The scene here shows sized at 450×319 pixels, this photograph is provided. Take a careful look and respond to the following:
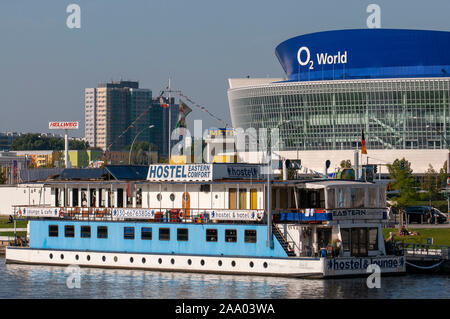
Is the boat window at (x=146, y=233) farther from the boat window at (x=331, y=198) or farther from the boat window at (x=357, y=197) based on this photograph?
the boat window at (x=357, y=197)

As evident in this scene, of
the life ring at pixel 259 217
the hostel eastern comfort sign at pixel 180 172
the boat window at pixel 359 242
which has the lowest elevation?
the boat window at pixel 359 242

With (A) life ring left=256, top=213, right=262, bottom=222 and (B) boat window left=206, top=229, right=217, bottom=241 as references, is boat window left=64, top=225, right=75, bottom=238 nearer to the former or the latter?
(B) boat window left=206, top=229, right=217, bottom=241

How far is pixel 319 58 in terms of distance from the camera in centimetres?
18500

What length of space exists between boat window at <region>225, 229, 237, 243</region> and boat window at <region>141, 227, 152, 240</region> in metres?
5.42

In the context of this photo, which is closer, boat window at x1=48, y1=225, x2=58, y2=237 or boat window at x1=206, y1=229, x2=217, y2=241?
boat window at x1=206, y1=229, x2=217, y2=241

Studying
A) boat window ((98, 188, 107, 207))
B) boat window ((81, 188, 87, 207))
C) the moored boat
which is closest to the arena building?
boat window ((81, 188, 87, 207))

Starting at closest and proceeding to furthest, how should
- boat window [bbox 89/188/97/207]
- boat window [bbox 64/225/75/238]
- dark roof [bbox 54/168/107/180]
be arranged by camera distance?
boat window [bbox 64/225/75/238] → boat window [bbox 89/188/97/207] → dark roof [bbox 54/168/107/180]

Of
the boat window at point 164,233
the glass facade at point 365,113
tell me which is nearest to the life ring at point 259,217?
the boat window at point 164,233

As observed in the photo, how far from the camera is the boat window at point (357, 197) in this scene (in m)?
55.0

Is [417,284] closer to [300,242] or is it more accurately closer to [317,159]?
[300,242]

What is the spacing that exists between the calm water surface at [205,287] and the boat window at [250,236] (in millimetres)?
2080

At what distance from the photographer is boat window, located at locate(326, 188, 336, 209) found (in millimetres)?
54125
